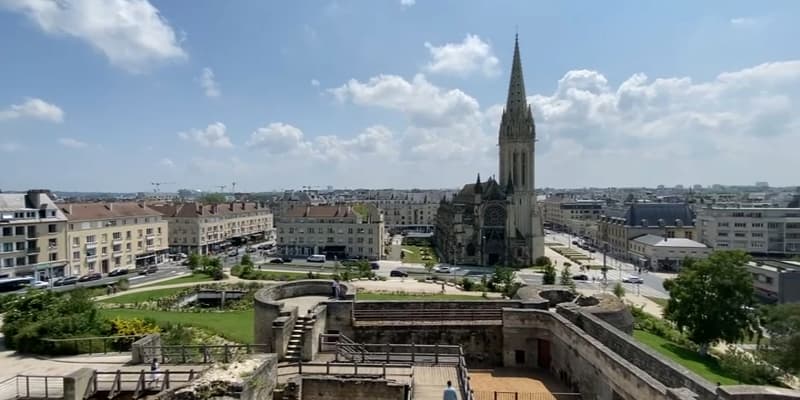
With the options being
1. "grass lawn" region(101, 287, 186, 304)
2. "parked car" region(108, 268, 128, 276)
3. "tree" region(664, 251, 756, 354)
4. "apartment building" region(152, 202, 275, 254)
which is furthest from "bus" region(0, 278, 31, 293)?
"tree" region(664, 251, 756, 354)

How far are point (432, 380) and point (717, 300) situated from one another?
25.9 metres

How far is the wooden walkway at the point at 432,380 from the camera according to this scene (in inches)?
543

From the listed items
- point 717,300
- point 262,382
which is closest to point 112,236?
point 262,382

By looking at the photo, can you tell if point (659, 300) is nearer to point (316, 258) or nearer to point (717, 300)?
point (717, 300)

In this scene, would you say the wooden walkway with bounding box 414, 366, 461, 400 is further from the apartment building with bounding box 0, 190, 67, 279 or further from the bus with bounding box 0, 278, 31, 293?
the apartment building with bounding box 0, 190, 67, 279

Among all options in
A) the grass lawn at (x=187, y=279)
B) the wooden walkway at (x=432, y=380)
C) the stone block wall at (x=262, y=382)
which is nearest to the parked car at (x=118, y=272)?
the grass lawn at (x=187, y=279)

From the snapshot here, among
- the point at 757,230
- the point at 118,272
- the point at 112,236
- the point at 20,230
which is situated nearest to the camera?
the point at 20,230

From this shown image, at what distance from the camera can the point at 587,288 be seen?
54.5 meters

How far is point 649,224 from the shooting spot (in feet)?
289

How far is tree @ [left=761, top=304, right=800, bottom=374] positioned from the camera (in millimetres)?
27125

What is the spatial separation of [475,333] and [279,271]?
48.0 meters

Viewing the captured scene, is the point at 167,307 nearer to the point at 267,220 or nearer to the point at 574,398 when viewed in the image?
the point at 574,398

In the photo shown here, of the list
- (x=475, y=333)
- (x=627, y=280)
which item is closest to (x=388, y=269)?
(x=627, y=280)

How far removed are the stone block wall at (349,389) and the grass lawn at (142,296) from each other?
117 feet
